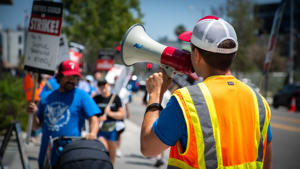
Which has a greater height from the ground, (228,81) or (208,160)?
(228,81)

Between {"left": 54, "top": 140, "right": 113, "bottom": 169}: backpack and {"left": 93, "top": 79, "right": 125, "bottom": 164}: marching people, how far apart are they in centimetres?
274

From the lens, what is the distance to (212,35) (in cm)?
174

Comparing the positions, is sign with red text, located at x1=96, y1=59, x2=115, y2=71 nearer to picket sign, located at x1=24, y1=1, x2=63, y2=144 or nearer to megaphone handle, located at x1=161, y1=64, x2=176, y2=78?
picket sign, located at x1=24, y1=1, x2=63, y2=144

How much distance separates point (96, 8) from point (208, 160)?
23607 millimetres

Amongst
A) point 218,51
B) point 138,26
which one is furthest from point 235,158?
point 138,26

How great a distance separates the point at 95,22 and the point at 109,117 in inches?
716

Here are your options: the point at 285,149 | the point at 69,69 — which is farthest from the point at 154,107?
the point at 285,149

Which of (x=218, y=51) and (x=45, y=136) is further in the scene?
(x=45, y=136)

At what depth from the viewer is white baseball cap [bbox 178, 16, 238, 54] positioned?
173 cm

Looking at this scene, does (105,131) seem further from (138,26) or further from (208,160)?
(208,160)

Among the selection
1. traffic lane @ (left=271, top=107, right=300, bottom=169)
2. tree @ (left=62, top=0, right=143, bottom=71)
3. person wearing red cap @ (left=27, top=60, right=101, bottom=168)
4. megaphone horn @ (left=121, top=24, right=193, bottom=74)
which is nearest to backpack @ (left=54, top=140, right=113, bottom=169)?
person wearing red cap @ (left=27, top=60, right=101, bottom=168)

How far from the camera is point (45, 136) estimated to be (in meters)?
3.72

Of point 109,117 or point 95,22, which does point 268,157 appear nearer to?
point 109,117

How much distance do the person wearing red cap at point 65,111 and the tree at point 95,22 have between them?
61.8 feet
